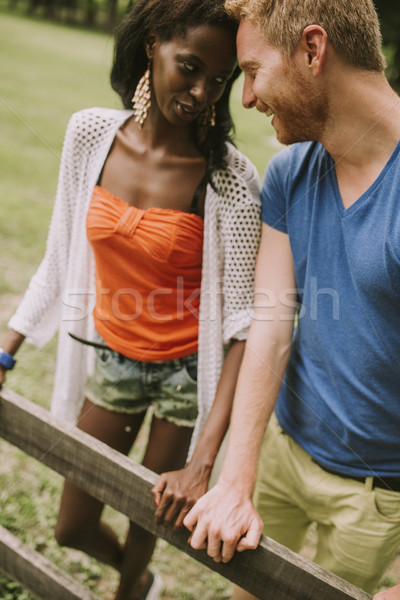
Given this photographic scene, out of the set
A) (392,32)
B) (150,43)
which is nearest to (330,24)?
(150,43)

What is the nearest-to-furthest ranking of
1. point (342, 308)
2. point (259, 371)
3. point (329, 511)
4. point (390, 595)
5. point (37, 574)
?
point (390, 595) < point (342, 308) < point (259, 371) < point (329, 511) < point (37, 574)

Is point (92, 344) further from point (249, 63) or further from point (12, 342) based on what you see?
point (249, 63)

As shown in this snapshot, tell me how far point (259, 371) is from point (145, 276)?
1.73ft

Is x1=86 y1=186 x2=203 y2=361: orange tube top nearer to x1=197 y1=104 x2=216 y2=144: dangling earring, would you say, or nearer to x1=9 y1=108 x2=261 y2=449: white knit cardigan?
x1=9 y1=108 x2=261 y2=449: white knit cardigan

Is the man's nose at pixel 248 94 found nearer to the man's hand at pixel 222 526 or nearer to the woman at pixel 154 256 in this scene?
the woman at pixel 154 256

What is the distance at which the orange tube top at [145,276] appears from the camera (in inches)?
78.0

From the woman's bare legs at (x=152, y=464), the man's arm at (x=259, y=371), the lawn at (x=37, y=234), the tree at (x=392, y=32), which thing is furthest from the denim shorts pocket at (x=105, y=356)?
the tree at (x=392, y=32)

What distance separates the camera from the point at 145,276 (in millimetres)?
2041

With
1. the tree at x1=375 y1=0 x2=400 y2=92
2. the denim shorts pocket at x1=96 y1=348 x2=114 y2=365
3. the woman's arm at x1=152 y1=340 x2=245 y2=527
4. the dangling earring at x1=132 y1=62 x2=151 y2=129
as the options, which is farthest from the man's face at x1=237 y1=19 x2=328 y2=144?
the tree at x1=375 y1=0 x2=400 y2=92

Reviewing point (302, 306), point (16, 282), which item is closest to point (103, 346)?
point (302, 306)

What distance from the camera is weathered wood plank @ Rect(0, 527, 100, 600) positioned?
2.12m

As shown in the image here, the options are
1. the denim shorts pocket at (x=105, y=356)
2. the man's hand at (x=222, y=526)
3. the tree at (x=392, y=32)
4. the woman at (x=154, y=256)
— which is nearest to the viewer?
the man's hand at (x=222, y=526)

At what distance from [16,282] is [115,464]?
13.0 feet

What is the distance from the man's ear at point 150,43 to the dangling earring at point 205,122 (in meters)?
0.27
